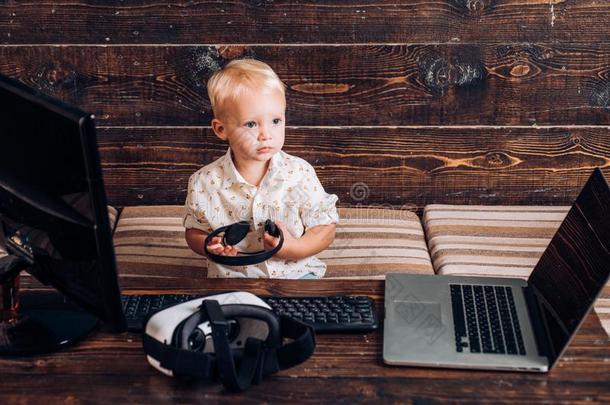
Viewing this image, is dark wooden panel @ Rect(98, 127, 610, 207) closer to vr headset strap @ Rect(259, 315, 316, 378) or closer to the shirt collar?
the shirt collar

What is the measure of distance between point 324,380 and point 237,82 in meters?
0.78

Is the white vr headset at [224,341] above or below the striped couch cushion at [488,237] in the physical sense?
above

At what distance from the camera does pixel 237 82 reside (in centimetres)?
174

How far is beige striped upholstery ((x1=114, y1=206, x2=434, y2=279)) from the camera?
6.73 feet

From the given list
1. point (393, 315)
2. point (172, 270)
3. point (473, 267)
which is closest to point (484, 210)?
point (473, 267)

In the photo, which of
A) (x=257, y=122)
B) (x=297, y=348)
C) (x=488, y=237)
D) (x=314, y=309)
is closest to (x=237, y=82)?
(x=257, y=122)

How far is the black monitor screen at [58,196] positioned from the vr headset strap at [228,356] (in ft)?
0.49

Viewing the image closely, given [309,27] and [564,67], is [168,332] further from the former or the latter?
[564,67]

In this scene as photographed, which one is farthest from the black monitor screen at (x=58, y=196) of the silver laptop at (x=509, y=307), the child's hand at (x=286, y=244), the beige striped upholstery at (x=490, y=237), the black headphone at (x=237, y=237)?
the beige striped upholstery at (x=490, y=237)

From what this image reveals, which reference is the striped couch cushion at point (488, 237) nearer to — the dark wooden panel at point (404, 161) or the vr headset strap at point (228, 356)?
the dark wooden panel at point (404, 161)

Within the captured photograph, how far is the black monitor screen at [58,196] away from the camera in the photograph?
1.05m

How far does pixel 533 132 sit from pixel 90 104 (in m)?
1.30

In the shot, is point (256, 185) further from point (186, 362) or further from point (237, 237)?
point (186, 362)

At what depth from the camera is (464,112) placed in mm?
2371
